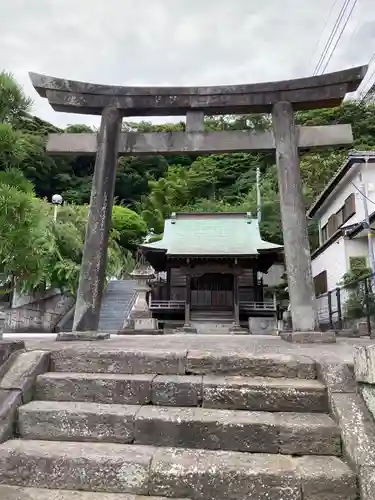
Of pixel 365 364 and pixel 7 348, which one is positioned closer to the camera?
pixel 365 364

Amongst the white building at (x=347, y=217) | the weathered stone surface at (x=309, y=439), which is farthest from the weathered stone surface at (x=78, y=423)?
the white building at (x=347, y=217)

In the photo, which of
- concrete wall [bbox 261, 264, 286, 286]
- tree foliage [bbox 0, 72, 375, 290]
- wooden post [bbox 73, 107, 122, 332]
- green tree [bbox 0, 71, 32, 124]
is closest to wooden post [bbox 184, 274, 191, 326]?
tree foliage [bbox 0, 72, 375, 290]

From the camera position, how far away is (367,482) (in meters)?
1.97

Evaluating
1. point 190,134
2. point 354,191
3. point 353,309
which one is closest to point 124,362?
point 190,134

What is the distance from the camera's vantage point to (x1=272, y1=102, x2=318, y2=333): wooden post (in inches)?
201

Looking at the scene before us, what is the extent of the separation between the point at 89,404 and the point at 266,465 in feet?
4.35

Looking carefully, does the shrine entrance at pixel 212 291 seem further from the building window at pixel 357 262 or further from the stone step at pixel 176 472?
the stone step at pixel 176 472

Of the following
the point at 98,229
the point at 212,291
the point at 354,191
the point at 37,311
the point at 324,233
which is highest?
the point at 354,191

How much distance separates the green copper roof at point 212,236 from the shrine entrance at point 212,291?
5.08 ft

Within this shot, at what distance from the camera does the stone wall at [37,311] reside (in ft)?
50.6

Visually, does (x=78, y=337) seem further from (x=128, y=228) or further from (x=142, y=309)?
(x=128, y=228)

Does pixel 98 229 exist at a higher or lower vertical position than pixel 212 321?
higher

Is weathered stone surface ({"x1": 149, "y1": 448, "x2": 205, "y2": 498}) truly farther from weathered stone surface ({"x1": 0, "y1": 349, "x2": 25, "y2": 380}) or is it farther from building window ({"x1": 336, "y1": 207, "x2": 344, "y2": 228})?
building window ({"x1": 336, "y1": 207, "x2": 344, "y2": 228})

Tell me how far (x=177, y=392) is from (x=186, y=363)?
34cm
